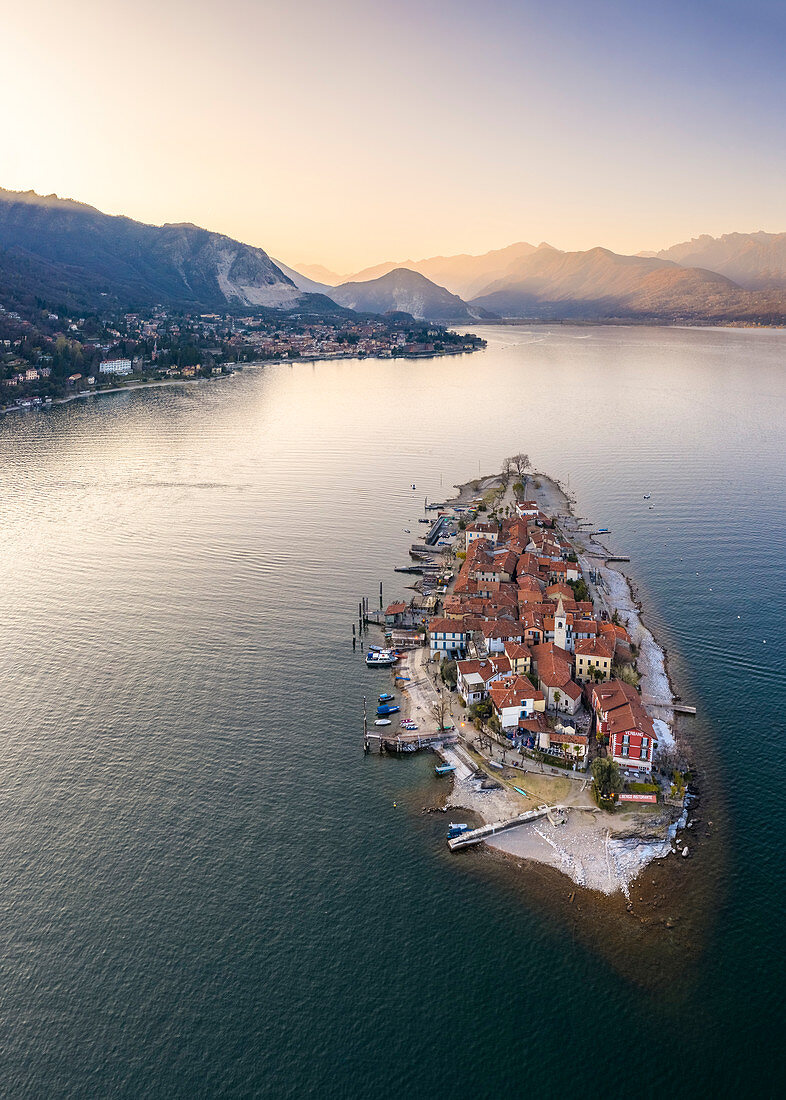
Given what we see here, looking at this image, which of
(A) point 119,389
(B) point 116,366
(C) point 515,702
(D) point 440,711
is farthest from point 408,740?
(B) point 116,366

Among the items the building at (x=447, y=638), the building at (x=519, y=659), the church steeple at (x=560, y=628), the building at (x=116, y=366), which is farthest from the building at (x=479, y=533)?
the building at (x=116, y=366)

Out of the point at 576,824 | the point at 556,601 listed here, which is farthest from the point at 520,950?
the point at 556,601

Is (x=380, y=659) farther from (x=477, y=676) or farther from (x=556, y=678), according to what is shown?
(x=556, y=678)

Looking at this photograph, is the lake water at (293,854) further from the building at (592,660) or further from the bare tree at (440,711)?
the building at (592,660)

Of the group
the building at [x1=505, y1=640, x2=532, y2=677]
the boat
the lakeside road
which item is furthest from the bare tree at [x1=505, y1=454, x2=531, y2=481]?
the lakeside road

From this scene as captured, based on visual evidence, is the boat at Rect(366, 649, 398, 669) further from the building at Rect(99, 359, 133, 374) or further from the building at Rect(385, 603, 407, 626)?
the building at Rect(99, 359, 133, 374)

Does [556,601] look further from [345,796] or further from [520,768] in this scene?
[345,796]
